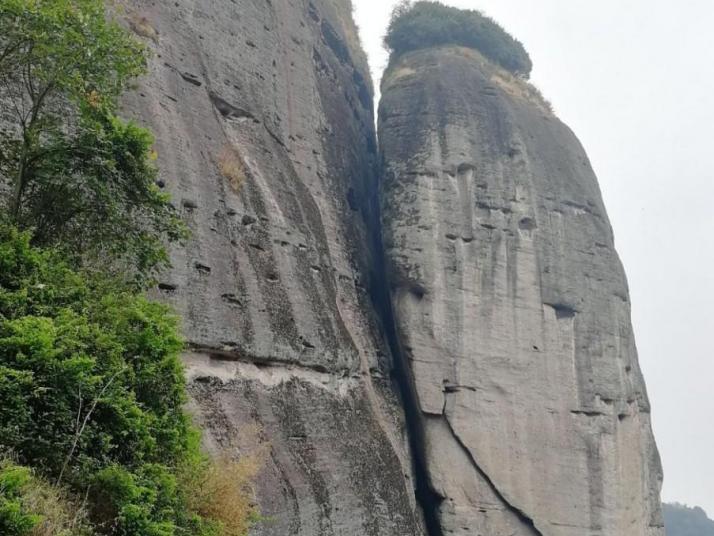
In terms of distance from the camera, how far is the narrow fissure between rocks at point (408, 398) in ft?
42.3

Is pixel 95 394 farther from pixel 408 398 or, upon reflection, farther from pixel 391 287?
pixel 391 287

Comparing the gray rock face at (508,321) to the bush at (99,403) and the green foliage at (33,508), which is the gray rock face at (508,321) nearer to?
the bush at (99,403)

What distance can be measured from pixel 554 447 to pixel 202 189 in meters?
7.89

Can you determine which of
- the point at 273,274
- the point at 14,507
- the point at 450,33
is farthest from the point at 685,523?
the point at 14,507

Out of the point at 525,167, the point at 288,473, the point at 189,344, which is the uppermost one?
the point at 525,167

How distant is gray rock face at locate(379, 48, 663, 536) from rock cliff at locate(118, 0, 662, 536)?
4 cm

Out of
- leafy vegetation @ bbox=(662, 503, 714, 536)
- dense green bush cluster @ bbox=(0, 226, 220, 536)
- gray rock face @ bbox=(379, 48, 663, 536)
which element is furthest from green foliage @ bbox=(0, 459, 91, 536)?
leafy vegetation @ bbox=(662, 503, 714, 536)

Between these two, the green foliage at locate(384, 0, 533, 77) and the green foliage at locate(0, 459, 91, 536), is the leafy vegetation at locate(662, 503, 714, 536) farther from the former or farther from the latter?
the green foliage at locate(0, 459, 91, 536)

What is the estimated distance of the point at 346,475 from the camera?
31.6 ft

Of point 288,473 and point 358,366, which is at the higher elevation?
point 358,366

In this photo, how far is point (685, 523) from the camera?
8000cm

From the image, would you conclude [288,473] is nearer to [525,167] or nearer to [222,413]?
[222,413]

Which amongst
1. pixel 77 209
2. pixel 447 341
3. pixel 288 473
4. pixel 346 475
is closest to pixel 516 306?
pixel 447 341

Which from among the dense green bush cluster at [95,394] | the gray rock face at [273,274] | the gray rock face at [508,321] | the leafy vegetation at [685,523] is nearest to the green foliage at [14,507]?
the dense green bush cluster at [95,394]
